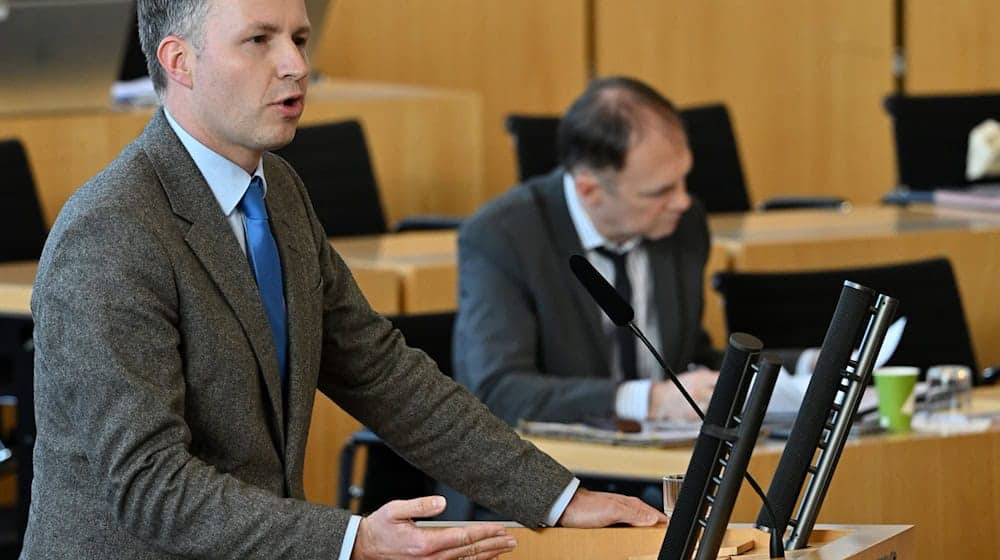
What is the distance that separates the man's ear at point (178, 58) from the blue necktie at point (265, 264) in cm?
15

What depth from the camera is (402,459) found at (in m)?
3.62

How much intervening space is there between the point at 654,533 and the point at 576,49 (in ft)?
18.6

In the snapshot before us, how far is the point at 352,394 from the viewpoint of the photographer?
7.54ft

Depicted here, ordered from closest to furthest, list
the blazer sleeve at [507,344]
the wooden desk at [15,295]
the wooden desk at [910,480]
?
1. the wooden desk at [910,480]
2. the blazer sleeve at [507,344]
3. the wooden desk at [15,295]

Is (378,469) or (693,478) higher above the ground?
(693,478)

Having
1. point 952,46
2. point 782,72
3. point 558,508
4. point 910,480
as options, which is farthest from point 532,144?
point 558,508

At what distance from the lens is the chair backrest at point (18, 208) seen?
187 inches

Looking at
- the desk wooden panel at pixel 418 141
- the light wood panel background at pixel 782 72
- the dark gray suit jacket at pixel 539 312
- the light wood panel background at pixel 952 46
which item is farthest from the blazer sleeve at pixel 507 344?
the light wood panel background at pixel 952 46

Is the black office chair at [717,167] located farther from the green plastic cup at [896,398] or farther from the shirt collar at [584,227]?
the green plastic cup at [896,398]

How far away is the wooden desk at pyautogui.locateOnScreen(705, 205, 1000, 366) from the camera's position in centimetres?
466

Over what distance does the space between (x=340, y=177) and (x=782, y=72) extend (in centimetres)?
323

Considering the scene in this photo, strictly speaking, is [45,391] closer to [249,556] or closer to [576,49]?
[249,556]

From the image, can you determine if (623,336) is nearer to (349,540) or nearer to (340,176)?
(340,176)

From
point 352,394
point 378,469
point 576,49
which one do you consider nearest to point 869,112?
point 576,49
